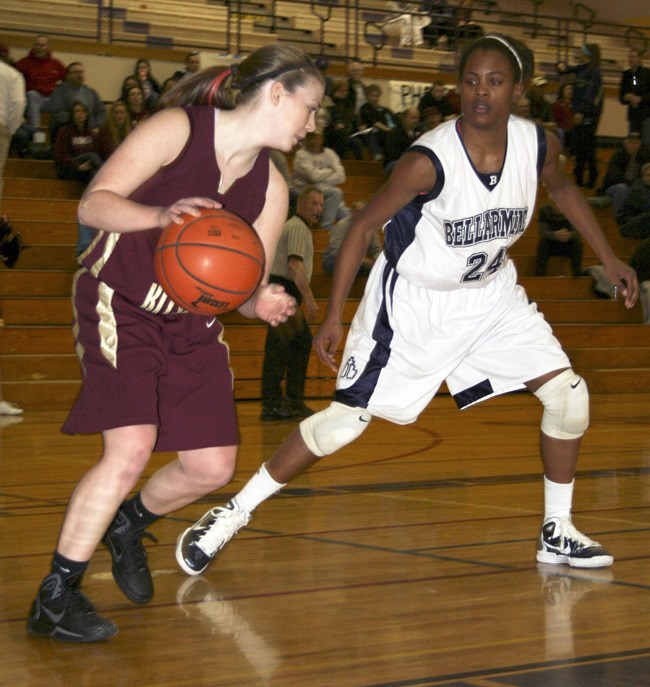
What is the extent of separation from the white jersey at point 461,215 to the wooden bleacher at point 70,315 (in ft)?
20.3

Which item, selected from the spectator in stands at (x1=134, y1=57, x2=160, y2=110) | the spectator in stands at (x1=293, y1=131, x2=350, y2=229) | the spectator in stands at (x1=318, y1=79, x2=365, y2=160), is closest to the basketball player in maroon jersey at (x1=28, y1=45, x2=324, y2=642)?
the spectator in stands at (x1=293, y1=131, x2=350, y2=229)

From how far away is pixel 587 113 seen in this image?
1575cm

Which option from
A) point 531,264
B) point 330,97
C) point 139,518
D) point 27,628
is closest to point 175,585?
point 139,518

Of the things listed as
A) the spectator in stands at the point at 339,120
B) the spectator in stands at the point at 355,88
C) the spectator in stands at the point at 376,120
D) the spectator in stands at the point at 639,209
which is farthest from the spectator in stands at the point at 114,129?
the spectator in stands at the point at 639,209

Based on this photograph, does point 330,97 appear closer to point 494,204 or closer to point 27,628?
point 494,204

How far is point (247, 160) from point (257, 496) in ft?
3.82

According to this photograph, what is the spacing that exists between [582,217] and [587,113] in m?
12.2

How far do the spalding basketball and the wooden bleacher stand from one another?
6819mm

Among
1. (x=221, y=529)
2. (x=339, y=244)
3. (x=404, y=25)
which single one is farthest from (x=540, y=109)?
(x=221, y=529)

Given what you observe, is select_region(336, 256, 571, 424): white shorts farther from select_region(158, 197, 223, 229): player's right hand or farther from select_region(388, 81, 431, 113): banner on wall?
select_region(388, 81, 431, 113): banner on wall

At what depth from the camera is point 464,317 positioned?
3887 mm

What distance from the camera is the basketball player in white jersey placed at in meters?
3.75

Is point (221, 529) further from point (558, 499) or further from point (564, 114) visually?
point (564, 114)

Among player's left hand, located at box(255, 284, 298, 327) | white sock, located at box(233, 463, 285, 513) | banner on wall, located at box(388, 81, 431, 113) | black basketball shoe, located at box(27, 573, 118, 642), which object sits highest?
player's left hand, located at box(255, 284, 298, 327)
